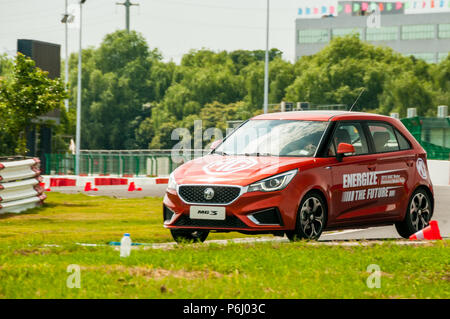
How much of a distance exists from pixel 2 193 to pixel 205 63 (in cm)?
10032

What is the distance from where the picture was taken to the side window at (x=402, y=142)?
512 inches

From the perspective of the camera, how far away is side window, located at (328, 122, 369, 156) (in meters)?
12.2

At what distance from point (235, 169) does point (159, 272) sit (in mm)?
3294

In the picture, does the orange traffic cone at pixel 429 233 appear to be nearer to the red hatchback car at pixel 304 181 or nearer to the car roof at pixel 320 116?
the red hatchback car at pixel 304 181

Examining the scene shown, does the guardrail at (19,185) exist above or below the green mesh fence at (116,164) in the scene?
above

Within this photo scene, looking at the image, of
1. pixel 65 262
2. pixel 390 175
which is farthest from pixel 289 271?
pixel 390 175

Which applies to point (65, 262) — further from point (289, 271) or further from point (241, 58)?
point (241, 58)

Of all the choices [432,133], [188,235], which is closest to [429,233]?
[188,235]

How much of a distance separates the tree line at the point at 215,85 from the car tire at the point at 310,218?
69.8m

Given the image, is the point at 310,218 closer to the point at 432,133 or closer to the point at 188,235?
the point at 188,235

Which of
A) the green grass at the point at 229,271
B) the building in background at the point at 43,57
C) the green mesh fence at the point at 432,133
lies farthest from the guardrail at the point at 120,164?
the green grass at the point at 229,271

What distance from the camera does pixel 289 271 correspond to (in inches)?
326

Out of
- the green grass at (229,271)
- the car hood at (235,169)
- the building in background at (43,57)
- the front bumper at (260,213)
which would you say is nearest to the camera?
the green grass at (229,271)

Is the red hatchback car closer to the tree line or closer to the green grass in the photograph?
the green grass
